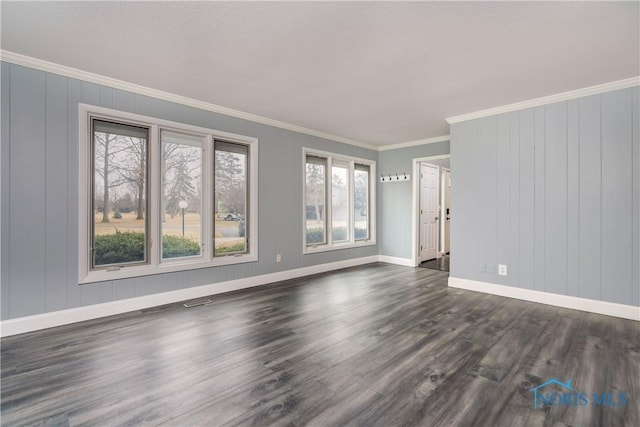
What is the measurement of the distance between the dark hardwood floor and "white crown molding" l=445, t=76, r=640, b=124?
2.45m

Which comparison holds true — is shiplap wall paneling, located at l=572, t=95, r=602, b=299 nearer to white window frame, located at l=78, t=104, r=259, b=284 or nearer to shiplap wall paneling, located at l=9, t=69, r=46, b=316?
white window frame, located at l=78, t=104, r=259, b=284

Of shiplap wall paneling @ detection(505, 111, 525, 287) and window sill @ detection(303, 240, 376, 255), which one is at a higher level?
shiplap wall paneling @ detection(505, 111, 525, 287)

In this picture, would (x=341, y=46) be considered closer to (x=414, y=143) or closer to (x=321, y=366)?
(x=321, y=366)

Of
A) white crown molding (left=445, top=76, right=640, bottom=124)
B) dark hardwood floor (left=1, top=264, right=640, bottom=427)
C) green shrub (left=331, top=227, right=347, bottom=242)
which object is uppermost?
white crown molding (left=445, top=76, right=640, bottom=124)

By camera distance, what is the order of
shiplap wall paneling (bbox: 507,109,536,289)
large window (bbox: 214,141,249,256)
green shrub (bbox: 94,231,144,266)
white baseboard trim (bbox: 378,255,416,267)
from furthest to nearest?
white baseboard trim (bbox: 378,255,416,267) → large window (bbox: 214,141,249,256) → shiplap wall paneling (bbox: 507,109,536,289) → green shrub (bbox: 94,231,144,266)

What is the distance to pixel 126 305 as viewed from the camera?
318cm

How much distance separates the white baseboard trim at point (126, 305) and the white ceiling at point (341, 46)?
2.37m

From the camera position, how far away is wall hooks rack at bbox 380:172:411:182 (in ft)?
19.4

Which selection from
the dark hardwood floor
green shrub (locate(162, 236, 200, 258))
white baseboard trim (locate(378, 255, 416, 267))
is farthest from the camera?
white baseboard trim (locate(378, 255, 416, 267))

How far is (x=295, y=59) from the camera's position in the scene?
2645mm

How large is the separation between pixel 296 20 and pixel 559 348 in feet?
10.8

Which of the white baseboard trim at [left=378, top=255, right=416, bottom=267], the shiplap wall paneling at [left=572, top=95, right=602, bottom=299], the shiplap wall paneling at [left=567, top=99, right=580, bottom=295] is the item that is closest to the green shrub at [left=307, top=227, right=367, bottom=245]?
the white baseboard trim at [left=378, top=255, right=416, bottom=267]

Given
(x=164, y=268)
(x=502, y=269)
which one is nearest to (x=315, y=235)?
(x=164, y=268)

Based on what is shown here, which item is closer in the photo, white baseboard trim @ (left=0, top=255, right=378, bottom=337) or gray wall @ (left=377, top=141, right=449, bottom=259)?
white baseboard trim @ (left=0, top=255, right=378, bottom=337)
